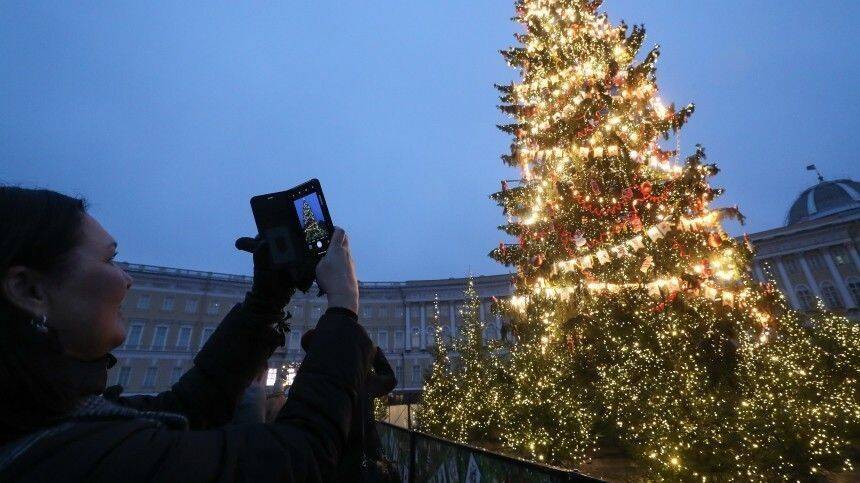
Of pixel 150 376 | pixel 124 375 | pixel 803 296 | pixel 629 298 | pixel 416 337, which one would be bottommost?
pixel 629 298

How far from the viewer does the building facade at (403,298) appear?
3769 centimetres

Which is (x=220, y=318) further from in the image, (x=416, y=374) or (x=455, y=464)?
(x=455, y=464)

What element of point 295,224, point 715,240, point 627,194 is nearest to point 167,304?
point 627,194

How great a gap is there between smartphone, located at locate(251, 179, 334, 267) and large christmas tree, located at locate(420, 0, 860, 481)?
678 centimetres

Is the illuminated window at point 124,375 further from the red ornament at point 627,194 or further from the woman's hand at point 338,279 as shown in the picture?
the woman's hand at point 338,279

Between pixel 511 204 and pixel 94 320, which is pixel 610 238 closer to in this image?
pixel 511 204

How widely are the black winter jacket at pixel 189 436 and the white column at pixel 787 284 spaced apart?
170 feet

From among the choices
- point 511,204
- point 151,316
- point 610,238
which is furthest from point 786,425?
point 151,316

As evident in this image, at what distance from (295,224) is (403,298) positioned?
4918 cm

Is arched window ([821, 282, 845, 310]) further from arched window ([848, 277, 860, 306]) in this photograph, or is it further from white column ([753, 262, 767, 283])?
white column ([753, 262, 767, 283])

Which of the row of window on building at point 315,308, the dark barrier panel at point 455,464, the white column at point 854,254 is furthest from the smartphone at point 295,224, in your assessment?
the white column at point 854,254

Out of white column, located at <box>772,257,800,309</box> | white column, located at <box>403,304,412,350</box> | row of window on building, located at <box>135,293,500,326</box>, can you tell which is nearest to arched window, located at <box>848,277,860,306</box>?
white column, located at <box>772,257,800,309</box>

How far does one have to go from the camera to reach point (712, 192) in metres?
7.46

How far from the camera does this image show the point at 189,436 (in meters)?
0.81
